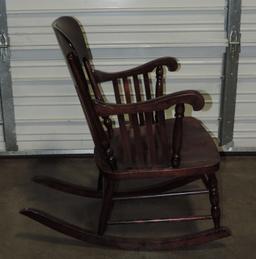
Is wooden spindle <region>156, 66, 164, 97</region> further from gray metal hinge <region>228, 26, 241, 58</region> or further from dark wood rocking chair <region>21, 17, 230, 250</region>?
gray metal hinge <region>228, 26, 241, 58</region>

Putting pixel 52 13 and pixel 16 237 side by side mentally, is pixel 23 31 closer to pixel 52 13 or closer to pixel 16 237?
pixel 52 13

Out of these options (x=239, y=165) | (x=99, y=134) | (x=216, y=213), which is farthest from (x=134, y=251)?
(x=239, y=165)

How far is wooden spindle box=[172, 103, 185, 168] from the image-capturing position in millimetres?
1949

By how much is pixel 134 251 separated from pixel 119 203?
462 millimetres

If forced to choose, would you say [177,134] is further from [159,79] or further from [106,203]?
[159,79]

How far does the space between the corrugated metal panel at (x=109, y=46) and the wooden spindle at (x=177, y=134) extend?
108 centimetres

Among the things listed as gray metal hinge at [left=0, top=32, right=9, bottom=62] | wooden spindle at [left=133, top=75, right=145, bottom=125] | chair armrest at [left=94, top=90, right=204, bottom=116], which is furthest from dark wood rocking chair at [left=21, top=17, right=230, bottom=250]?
gray metal hinge at [left=0, top=32, right=9, bottom=62]

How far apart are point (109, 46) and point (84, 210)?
1015mm

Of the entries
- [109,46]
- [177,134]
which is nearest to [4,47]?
[109,46]

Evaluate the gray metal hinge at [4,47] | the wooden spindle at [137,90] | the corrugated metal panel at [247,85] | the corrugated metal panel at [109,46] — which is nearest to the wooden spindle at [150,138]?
the wooden spindle at [137,90]

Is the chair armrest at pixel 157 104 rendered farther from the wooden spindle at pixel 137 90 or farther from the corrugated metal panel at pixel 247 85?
the corrugated metal panel at pixel 247 85

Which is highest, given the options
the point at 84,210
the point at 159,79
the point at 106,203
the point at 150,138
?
the point at 159,79

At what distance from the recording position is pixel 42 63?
299 centimetres

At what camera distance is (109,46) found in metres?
2.95
